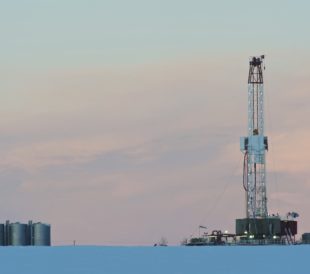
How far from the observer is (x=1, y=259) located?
501ft

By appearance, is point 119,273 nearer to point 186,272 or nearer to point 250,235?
point 186,272

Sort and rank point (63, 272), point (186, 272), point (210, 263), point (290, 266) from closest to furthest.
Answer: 1. point (63, 272)
2. point (186, 272)
3. point (290, 266)
4. point (210, 263)

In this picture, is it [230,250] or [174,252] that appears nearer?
[174,252]

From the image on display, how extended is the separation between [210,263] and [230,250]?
5633 cm

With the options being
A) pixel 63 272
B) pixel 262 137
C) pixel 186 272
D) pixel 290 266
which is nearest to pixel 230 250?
pixel 262 137

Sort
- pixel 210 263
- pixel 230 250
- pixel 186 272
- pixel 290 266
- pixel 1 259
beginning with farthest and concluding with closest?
pixel 230 250, pixel 1 259, pixel 210 263, pixel 290 266, pixel 186 272

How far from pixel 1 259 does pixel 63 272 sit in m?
52.1

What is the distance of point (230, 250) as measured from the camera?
641 ft

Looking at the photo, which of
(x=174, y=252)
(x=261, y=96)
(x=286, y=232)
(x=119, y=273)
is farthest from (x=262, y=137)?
(x=119, y=273)

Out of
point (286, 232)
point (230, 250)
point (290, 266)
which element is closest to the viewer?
point (290, 266)

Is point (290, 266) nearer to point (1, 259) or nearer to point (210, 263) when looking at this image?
point (210, 263)

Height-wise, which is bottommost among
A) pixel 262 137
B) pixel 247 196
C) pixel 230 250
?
pixel 230 250

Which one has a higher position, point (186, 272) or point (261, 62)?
point (261, 62)

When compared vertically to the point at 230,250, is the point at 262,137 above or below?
above
